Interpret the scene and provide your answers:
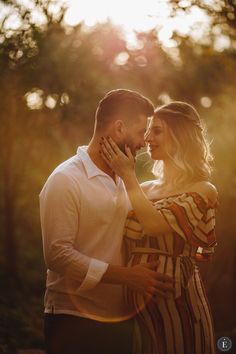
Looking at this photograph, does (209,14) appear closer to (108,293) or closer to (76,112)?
(76,112)

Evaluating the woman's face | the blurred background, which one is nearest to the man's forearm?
the woman's face

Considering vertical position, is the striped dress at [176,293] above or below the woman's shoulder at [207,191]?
below

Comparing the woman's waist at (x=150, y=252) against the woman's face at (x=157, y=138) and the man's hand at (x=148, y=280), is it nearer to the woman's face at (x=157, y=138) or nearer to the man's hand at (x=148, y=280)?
the man's hand at (x=148, y=280)

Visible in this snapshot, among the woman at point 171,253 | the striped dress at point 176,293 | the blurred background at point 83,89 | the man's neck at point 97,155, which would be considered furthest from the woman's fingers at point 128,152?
the blurred background at point 83,89

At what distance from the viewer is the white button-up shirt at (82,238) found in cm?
347

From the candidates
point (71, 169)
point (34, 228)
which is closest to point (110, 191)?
point (71, 169)

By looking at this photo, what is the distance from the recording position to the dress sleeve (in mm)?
3939

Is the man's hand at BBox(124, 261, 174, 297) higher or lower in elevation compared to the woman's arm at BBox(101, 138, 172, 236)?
lower

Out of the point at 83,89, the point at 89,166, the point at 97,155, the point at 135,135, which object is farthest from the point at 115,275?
the point at 83,89

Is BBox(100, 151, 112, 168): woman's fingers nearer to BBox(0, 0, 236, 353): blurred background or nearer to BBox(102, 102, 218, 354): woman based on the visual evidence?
BBox(102, 102, 218, 354): woman

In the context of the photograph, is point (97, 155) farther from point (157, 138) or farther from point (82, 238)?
point (157, 138)

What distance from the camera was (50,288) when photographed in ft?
12.1

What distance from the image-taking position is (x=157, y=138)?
4469 mm

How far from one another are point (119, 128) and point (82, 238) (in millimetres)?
772
